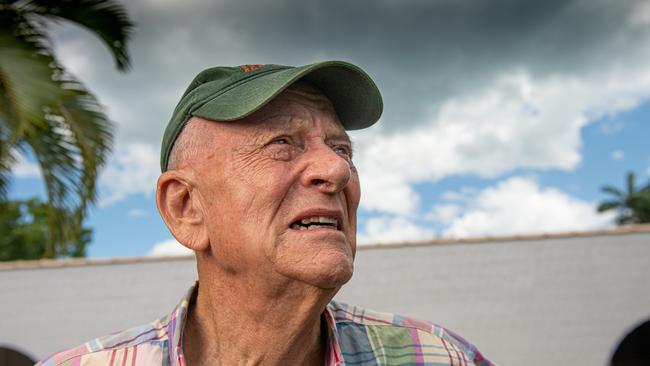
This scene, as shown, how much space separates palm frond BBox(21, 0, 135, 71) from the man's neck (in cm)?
809

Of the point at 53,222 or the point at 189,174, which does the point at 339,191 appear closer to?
the point at 189,174

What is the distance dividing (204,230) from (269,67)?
48 cm

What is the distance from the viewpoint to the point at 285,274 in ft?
5.20

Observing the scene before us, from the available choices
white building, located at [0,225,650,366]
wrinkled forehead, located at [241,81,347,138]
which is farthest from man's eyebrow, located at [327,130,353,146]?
white building, located at [0,225,650,366]

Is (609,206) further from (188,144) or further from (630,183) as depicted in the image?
(188,144)

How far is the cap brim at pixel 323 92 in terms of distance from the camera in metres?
1.64

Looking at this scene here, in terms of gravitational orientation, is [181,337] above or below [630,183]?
below

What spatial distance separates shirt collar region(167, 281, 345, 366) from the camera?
5.71 feet

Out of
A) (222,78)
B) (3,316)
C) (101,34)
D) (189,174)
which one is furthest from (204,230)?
(3,316)

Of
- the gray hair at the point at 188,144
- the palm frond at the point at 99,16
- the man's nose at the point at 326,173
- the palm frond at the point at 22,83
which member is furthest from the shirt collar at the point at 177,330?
the palm frond at the point at 99,16

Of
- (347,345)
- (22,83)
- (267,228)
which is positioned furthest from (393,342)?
(22,83)

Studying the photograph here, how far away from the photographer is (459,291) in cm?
1227

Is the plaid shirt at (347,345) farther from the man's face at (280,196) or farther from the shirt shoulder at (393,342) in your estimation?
the man's face at (280,196)

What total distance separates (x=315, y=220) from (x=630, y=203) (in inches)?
1512
